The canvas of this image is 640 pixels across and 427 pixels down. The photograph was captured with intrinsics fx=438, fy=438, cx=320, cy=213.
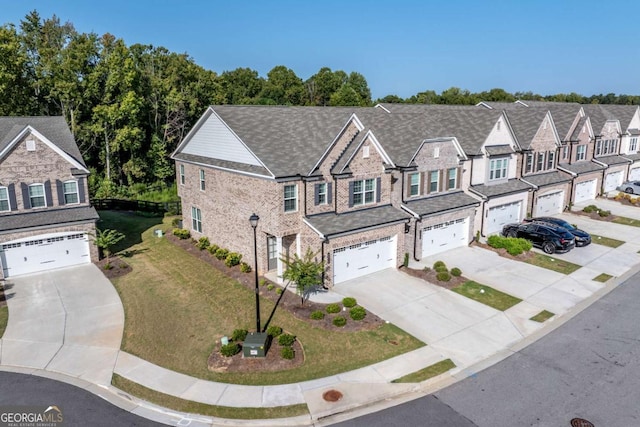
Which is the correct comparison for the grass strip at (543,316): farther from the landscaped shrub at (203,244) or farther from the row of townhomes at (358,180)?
the landscaped shrub at (203,244)

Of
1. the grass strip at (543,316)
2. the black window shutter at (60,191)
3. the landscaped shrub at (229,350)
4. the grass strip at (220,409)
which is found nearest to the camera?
the grass strip at (220,409)

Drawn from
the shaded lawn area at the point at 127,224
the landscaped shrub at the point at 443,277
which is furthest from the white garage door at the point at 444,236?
the shaded lawn area at the point at 127,224

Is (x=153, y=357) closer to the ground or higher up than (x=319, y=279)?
closer to the ground

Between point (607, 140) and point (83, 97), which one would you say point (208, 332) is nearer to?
point (83, 97)

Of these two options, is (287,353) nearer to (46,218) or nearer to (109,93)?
(46,218)

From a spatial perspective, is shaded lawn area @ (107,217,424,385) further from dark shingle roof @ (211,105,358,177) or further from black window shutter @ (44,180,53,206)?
dark shingle roof @ (211,105,358,177)

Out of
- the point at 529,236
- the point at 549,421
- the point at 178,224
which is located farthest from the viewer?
the point at 178,224

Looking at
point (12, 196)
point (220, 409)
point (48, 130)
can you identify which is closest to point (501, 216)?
point (220, 409)

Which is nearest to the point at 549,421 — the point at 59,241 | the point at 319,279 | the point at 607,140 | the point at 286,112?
the point at 319,279
